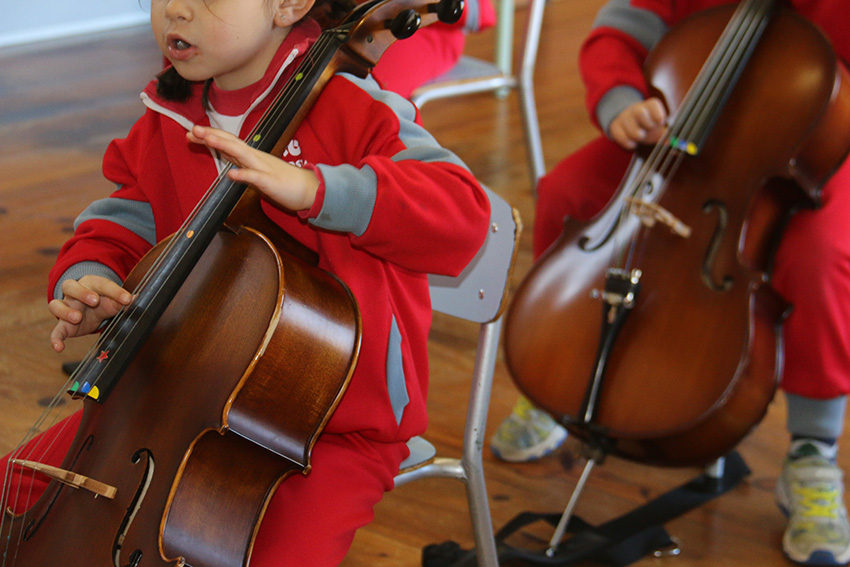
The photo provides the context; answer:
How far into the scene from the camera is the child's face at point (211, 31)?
31.0 inches

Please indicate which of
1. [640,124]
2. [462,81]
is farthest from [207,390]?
[462,81]

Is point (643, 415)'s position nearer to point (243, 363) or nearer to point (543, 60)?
point (243, 363)

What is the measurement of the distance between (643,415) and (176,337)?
0.59 m

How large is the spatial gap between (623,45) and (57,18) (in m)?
2.55

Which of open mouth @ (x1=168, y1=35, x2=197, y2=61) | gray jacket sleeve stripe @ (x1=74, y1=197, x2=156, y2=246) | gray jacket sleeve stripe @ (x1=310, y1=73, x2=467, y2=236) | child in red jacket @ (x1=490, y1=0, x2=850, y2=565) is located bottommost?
child in red jacket @ (x1=490, y1=0, x2=850, y2=565)

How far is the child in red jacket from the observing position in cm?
123

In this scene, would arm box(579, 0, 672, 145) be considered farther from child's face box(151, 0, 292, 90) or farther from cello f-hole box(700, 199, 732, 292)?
child's face box(151, 0, 292, 90)

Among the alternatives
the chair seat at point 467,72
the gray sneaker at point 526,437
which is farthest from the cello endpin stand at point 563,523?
the chair seat at point 467,72

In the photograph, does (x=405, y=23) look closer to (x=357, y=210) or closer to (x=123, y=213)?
(x=357, y=210)

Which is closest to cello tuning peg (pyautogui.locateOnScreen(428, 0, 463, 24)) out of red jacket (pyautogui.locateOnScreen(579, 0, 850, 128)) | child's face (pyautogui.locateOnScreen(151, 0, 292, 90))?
child's face (pyautogui.locateOnScreen(151, 0, 292, 90))

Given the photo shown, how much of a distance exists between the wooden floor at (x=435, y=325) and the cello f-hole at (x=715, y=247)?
14.7 inches

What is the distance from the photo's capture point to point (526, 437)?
1.44 m

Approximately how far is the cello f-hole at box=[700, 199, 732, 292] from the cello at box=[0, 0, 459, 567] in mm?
A: 517

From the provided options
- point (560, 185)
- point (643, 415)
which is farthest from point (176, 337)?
point (560, 185)
